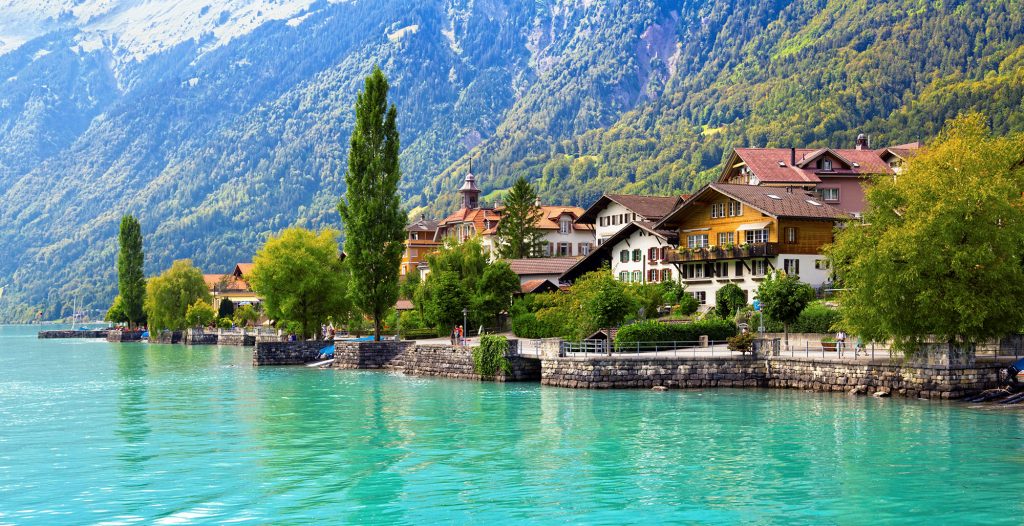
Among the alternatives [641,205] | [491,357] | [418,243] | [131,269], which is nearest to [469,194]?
[418,243]

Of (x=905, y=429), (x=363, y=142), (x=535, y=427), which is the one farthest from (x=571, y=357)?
(x=363, y=142)

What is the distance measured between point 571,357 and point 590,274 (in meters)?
22.6

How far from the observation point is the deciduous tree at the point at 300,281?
3716 inches

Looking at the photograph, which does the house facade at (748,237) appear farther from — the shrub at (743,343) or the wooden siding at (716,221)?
the shrub at (743,343)

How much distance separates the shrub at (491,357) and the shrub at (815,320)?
1922 centimetres

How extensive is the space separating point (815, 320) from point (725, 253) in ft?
53.1

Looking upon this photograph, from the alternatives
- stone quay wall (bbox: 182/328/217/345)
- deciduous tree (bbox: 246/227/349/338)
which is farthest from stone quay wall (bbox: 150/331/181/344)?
deciduous tree (bbox: 246/227/349/338)

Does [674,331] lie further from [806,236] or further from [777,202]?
[777,202]

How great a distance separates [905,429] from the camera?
3894cm

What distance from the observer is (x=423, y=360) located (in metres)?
72.1

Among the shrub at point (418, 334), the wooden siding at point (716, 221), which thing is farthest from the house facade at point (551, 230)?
the wooden siding at point (716, 221)

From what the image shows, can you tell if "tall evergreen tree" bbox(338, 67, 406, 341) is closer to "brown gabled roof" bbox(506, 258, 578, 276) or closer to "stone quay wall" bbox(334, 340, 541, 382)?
"stone quay wall" bbox(334, 340, 541, 382)

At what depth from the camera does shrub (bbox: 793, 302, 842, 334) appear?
66938 mm

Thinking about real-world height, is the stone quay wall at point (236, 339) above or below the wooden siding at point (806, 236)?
below
